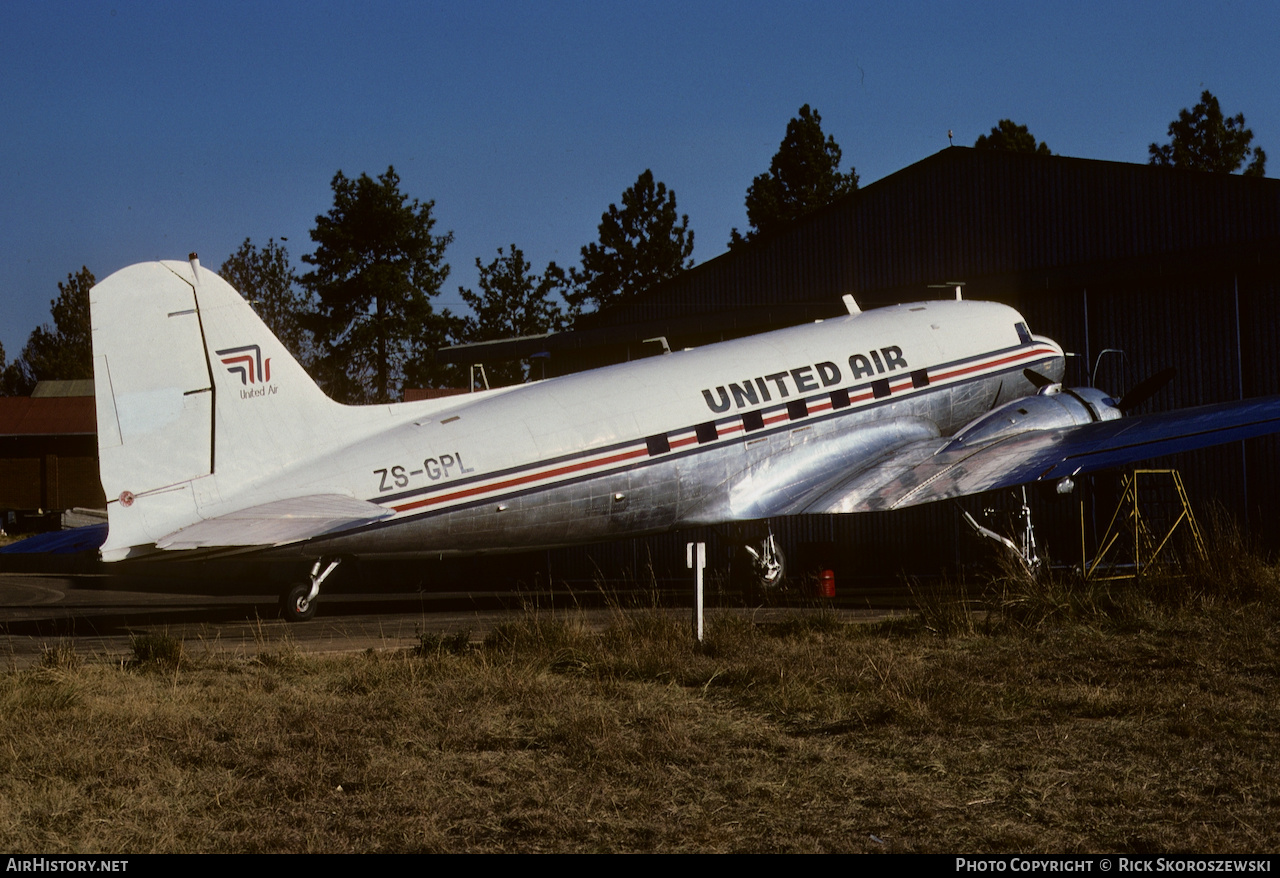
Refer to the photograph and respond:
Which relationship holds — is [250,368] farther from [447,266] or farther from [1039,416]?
Answer: [447,266]

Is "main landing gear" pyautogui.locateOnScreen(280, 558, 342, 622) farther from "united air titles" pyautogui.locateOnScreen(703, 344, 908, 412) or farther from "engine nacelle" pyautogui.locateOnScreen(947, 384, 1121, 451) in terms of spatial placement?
"engine nacelle" pyautogui.locateOnScreen(947, 384, 1121, 451)

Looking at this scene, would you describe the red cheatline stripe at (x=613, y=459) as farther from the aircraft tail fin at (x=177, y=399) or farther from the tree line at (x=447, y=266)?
the tree line at (x=447, y=266)

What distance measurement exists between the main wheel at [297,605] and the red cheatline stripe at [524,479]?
2654 mm

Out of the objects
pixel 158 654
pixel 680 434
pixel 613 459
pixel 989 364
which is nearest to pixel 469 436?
pixel 613 459

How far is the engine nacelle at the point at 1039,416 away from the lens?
2038 cm

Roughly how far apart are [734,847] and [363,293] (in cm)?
6176

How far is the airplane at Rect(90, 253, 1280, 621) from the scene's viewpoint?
15.1 metres

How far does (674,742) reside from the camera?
8.74 meters

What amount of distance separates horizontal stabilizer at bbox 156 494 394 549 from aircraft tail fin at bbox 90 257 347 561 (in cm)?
55

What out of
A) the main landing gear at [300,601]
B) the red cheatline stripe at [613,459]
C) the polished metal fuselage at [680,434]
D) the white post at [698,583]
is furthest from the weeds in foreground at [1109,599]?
the main landing gear at [300,601]

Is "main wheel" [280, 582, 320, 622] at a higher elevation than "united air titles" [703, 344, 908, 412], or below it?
below

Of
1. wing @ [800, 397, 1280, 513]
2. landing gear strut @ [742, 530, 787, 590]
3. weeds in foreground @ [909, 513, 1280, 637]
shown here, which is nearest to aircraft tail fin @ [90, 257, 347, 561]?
wing @ [800, 397, 1280, 513]

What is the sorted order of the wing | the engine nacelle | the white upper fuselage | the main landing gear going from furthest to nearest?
the engine nacelle, the main landing gear, the wing, the white upper fuselage

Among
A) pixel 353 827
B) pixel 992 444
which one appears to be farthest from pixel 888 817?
pixel 992 444
